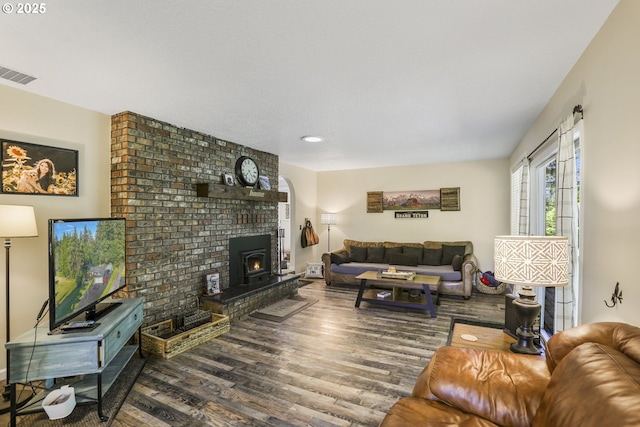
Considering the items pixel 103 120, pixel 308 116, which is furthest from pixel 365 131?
pixel 103 120

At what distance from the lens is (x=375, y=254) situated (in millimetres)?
6184

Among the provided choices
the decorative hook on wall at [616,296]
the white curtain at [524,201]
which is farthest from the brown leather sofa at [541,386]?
the white curtain at [524,201]

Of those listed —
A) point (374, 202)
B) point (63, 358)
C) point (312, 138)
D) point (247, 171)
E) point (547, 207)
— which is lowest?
point (63, 358)

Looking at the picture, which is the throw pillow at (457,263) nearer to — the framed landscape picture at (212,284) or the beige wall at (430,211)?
the beige wall at (430,211)

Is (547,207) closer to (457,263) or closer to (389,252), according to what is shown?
(457,263)

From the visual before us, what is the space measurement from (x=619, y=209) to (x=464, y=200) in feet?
15.1

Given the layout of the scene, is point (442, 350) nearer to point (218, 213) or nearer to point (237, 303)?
point (237, 303)

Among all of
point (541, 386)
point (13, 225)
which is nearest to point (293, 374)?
point (541, 386)

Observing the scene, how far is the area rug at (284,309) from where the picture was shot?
4.05m

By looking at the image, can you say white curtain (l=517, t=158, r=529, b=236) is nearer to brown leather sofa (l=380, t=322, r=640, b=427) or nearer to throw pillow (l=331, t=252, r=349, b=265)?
brown leather sofa (l=380, t=322, r=640, b=427)

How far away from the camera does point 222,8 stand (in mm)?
1513

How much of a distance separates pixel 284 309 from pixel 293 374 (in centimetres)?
177

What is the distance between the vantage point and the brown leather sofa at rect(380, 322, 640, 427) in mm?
920
